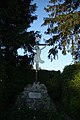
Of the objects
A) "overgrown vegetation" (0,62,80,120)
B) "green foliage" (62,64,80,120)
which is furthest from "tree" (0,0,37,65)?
"green foliage" (62,64,80,120)

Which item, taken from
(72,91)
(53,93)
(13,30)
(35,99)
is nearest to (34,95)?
(35,99)

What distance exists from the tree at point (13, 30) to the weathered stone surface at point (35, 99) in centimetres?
242

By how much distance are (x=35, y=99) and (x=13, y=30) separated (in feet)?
12.2

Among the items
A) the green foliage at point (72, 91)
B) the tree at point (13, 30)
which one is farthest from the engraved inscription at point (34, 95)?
the tree at point (13, 30)

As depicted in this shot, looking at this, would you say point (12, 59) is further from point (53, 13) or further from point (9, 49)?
point (53, 13)

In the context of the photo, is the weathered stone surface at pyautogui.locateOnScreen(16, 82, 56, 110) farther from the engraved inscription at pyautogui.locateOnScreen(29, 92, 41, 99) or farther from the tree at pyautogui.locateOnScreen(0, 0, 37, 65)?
the tree at pyautogui.locateOnScreen(0, 0, 37, 65)

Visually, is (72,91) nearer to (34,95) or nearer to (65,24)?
(34,95)

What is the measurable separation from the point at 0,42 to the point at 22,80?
2916mm

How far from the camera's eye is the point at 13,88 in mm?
14117

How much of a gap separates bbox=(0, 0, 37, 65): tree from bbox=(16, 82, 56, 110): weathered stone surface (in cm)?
242

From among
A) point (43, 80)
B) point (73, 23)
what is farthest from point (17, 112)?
point (73, 23)

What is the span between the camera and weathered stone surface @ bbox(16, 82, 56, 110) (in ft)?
39.0

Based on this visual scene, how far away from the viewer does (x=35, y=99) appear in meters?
12.0

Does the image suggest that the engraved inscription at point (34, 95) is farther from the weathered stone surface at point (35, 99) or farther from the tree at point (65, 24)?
the tree at point (65, 24)
